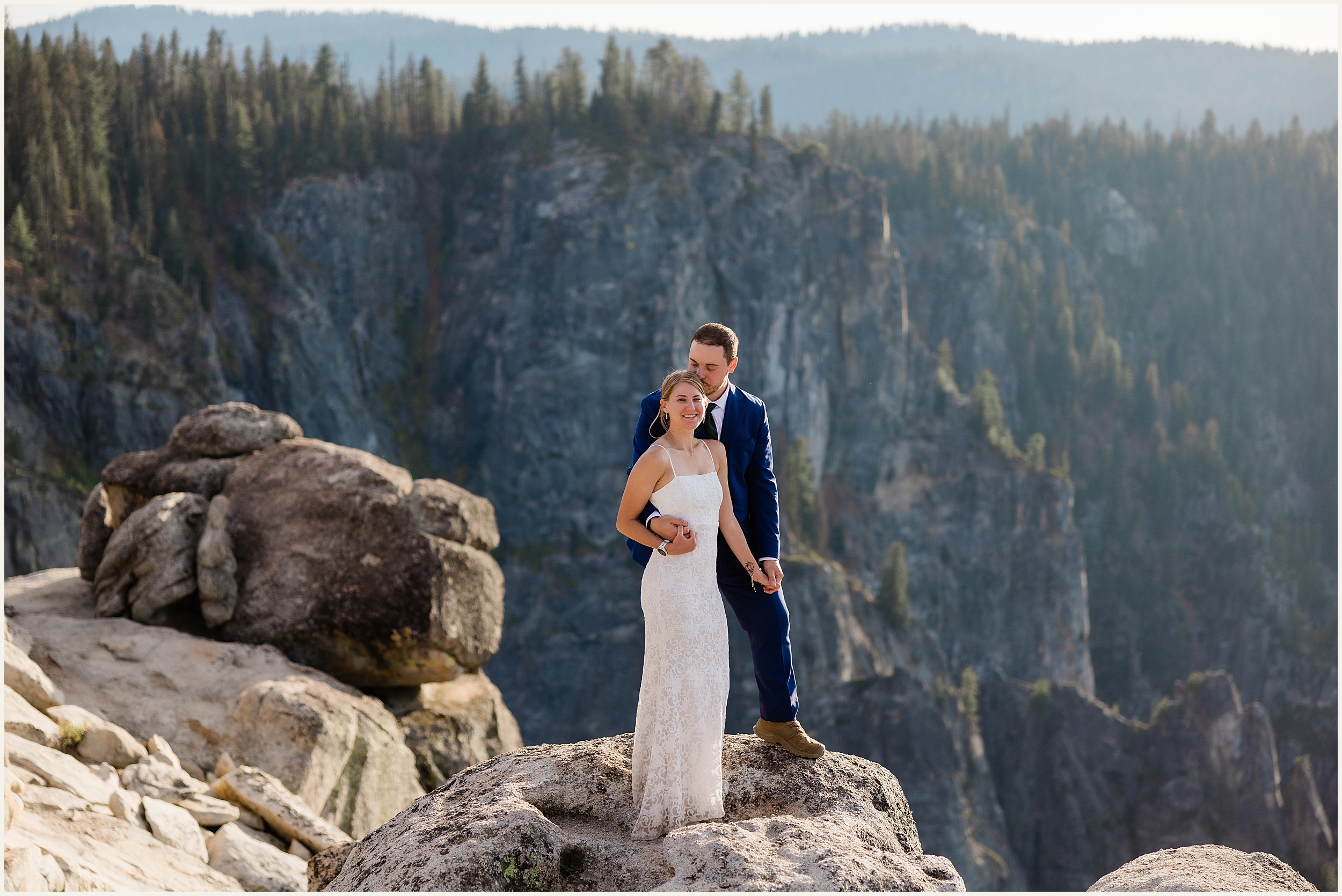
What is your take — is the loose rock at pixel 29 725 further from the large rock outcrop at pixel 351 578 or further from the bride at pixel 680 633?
the bride at pixel 680 633

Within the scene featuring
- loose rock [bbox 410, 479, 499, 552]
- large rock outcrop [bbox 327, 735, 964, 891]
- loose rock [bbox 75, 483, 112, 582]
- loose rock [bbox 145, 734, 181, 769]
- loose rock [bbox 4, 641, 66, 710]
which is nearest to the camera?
large rock outcrop [bbox 327, 735, 964, 891]

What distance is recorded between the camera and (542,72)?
356ft

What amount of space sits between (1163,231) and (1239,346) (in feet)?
72.1

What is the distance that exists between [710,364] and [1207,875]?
14.3ft

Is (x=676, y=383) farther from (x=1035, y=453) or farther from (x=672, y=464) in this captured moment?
(x=1035, y=453)

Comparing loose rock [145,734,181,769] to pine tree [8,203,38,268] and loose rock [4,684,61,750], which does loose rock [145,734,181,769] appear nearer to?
loose rock [4,684,61,750]

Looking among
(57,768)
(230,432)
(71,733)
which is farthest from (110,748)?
(230,432)

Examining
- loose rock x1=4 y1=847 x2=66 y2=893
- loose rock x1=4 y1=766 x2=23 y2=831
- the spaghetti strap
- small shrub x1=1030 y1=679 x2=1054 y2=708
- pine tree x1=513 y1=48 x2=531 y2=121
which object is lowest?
small shrub x1=1030 y1=679 x2=1054 y2=708

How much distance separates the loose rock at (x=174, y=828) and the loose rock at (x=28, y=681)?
183 cm

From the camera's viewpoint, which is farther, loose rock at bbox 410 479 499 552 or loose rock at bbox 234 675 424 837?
loose rock at bbox 410 479 499 552

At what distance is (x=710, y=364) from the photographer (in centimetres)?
683

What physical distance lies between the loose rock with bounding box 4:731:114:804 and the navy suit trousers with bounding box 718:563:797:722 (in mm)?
5238

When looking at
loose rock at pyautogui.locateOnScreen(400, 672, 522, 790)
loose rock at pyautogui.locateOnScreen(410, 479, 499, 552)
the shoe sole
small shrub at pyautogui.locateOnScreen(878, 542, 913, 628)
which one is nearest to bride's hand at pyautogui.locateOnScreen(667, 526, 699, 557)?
the shoe sole

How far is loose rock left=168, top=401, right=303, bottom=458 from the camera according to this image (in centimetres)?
1415
